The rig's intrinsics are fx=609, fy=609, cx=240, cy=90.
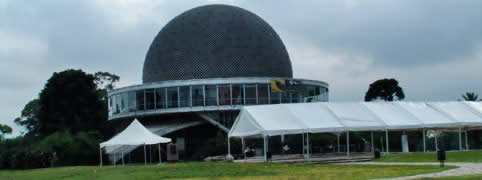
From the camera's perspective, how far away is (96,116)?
49.2 metres

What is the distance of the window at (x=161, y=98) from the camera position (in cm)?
4206

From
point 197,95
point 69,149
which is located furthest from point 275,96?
point 69,149

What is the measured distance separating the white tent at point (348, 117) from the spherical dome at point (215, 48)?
18630 mm

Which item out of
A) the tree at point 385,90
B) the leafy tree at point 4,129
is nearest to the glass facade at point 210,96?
the tree at point 385,90

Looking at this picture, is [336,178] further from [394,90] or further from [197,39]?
[394,90]

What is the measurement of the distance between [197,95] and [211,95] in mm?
968

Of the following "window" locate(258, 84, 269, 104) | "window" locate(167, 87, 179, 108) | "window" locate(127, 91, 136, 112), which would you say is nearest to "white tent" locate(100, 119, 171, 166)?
"window" locate(167, 87, 179, 108)

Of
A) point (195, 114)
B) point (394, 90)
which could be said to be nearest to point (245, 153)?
point (195, 114)

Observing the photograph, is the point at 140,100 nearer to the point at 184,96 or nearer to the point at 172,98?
the point at 172,98

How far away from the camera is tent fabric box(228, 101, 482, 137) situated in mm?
23969

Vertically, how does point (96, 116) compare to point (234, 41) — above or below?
below

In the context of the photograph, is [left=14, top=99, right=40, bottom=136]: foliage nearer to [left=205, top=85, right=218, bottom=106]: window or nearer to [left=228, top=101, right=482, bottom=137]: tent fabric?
[left=205, top=85, right=218, bottom=106]: window

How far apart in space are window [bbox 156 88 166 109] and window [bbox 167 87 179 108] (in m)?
0.34

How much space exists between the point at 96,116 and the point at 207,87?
1261 cm
